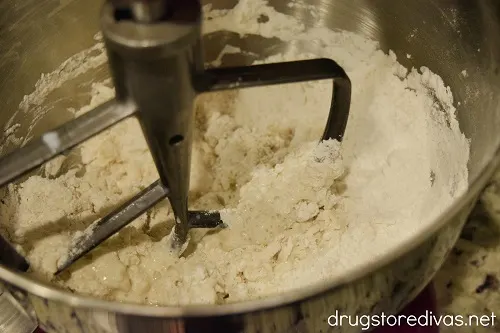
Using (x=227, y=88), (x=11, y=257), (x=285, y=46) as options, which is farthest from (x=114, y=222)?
(x=285, y=46)

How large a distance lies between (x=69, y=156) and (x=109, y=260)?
7.1 inches

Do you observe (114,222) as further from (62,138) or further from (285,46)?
(285,46)

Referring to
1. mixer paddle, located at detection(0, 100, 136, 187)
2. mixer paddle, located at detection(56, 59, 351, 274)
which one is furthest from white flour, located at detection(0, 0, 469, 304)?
mixer paddle, located at detection(0, 100, 136, 187)

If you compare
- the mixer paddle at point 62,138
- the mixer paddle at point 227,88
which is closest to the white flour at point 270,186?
the mixer paddle at point 227,88

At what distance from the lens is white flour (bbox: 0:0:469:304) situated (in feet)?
2.13

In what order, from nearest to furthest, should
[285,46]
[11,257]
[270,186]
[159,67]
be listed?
1. [159,67]
2. [11,257]
3. [270,186]
4. [285,46]

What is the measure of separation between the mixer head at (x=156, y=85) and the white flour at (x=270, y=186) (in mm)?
70

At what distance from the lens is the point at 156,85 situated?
46 cm

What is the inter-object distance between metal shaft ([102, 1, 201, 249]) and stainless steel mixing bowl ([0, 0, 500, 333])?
0.52 feet

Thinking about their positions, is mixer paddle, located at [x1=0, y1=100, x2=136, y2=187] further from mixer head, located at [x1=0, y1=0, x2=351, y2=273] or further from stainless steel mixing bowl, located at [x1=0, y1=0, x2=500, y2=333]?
stainless steel mixing bowl, located at [x1=0, y1=0, x2=500, y2=333]

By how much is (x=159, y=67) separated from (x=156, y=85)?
2 centimetres

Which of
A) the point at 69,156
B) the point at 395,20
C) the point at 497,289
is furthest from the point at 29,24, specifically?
the point at 497,289

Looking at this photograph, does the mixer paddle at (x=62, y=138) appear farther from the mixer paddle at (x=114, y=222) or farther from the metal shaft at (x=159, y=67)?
the mixer paddle at (x=114, y=222)

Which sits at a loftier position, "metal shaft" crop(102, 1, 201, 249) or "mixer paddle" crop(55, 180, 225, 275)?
"metal shaft" crop(102, 1, 201, 249)
